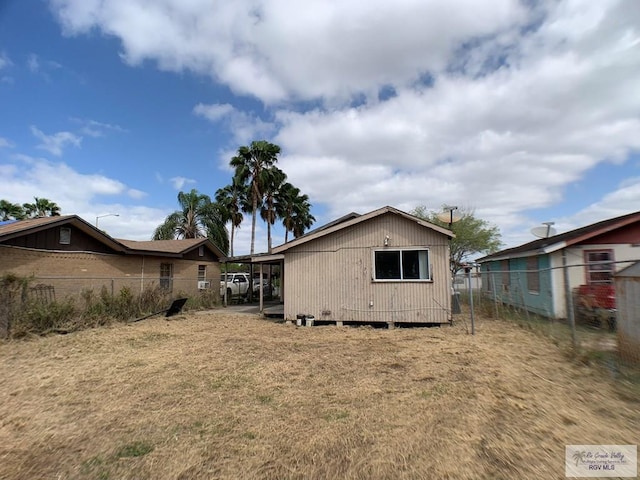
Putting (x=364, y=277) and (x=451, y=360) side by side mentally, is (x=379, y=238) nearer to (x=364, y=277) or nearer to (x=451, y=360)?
(x=364, y=277)

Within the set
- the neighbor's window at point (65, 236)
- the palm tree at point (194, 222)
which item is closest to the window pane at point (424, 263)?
the neighbor's window at point (65, 236)

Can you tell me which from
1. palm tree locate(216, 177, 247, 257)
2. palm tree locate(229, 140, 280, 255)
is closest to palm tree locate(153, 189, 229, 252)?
palm tree locate(216, 177, 247, 257)

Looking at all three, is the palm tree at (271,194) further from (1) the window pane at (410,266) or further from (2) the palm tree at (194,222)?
(1) the window pane at (410,266)

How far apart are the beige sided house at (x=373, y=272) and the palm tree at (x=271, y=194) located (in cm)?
1613

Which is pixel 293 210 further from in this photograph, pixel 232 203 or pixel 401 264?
pixel 401 264

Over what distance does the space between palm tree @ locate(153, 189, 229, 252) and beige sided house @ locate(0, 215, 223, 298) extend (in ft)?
34.7

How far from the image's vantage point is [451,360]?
6.52m

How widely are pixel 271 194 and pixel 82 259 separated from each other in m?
17.4

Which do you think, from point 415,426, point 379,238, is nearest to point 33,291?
point 379,238

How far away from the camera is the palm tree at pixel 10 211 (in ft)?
98.3

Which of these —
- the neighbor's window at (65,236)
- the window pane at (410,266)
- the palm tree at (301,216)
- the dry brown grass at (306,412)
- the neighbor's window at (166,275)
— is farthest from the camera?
the palm tree at (301,216)

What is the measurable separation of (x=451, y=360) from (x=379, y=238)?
5.52m

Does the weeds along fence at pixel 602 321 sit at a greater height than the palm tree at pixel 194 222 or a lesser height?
lesser

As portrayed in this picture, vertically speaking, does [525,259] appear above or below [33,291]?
above
